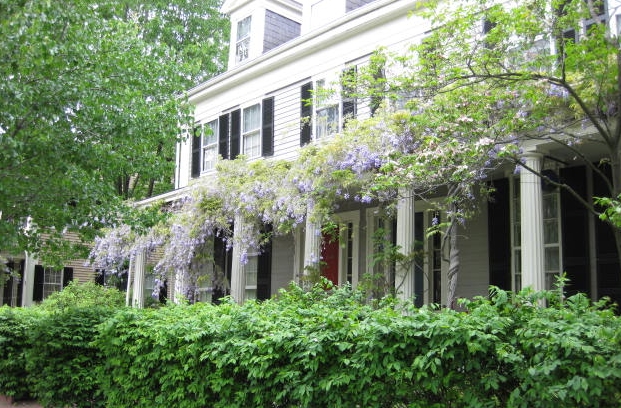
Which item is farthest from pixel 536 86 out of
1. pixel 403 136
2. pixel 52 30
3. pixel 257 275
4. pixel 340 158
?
pixel 257 275

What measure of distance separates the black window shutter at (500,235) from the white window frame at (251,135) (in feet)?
21.2

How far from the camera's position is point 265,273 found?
1714 centimetres

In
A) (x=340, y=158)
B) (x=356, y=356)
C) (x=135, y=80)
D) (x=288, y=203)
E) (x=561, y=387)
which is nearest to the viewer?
(x=561, y=387)

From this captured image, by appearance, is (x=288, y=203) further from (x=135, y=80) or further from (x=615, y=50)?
(x=615, y=50)

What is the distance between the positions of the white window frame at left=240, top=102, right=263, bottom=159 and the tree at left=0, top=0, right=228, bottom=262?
175 inches

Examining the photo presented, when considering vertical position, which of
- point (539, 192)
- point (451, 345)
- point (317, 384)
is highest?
point (539, 192)

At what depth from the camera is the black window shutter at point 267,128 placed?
52.3 ft

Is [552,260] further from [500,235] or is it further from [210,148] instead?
[210,148]

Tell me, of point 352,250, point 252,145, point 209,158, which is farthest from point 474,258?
point 209,158

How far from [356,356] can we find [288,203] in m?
8.31

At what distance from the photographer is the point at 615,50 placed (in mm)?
7547

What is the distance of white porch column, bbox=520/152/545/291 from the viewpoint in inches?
388

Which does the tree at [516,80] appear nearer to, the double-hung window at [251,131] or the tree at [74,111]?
the tree at [74,111]

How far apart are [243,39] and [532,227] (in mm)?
11362
